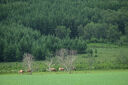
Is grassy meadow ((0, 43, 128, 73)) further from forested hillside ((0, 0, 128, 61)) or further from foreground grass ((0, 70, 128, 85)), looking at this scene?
foreground grass ((0, 70, 128, 85))

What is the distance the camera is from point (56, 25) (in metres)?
158

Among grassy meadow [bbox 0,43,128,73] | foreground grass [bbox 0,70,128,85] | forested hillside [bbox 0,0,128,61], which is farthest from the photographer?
forested hillside [bbox 0,0,128,61]

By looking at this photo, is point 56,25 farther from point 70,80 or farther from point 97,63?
point 70,80

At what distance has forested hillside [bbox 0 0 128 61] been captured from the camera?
118 meters

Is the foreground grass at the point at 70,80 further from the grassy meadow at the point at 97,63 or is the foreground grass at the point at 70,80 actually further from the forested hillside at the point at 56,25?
the forested hillside at the point at 56,25

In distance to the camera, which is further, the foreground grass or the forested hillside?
the forested hillside

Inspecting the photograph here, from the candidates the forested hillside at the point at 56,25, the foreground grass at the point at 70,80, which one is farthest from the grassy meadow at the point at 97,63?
the foreground grass at the point at 70,80

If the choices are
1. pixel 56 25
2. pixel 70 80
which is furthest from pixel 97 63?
pixel 56 25

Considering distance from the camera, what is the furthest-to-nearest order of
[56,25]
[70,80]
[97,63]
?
[56,25] < [97,63] < [70,80]

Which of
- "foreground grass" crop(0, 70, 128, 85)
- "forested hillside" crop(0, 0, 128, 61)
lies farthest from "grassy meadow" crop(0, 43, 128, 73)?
"foreground grass" crop(0, 70, 128, 85)

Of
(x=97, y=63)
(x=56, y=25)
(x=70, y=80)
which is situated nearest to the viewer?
(x=70, y=80)

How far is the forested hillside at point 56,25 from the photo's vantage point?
11838 centimetres

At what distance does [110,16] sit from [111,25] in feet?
35.8

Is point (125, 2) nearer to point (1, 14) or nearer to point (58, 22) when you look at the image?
point (58, 22)
